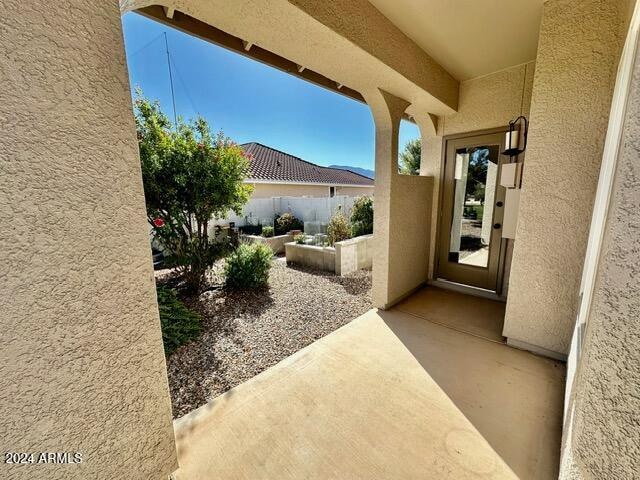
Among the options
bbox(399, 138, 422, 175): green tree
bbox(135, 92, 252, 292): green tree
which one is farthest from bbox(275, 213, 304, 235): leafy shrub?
bbox(135, 92, 252, 292): green tree

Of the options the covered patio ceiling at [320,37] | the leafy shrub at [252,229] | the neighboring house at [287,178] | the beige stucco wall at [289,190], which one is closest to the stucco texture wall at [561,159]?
the covered patio ceiling at [320,37]

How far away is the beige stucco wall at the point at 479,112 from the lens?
444 centimetres

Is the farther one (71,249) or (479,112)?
(479,112)

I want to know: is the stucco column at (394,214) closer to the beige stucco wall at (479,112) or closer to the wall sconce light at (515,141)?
the beige stucco wall at (479,112)

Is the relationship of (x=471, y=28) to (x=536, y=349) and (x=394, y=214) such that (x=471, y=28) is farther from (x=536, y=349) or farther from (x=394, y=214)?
(x=536, y=349)

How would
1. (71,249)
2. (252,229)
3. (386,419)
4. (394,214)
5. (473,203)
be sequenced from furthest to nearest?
(252,229), (473,203), (394,214), (386,419), (71,249)

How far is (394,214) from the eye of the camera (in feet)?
15.3

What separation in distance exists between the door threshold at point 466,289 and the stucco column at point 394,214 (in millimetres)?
615

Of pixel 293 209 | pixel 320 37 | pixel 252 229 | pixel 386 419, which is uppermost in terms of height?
pixel 320 37

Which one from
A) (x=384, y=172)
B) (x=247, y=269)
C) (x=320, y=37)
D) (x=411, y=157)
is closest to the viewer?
(x=320, y=37)

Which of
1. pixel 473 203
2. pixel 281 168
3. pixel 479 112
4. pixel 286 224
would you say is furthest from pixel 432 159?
pixel 281 168

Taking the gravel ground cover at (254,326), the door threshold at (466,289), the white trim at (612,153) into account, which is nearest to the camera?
the white trim at (612,153)

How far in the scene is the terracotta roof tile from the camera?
17.5 m

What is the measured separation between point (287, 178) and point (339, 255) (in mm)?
11683
